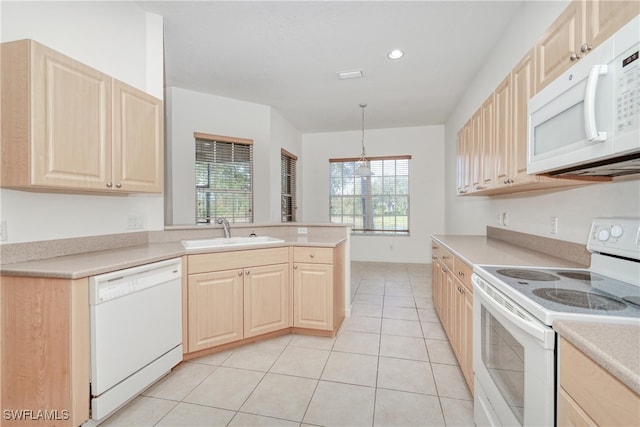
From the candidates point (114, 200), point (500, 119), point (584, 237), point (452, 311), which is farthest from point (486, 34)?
point (114, 200)

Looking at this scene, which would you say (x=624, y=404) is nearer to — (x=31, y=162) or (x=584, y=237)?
(x=584, y=237)

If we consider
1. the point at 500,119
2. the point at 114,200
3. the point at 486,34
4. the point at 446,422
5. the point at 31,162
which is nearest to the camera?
the point at 31,162

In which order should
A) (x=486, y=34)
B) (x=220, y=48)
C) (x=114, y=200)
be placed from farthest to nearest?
(x=220, y=48) → (x=486, y=34) → (x=114, y=200)

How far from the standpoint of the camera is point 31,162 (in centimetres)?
149

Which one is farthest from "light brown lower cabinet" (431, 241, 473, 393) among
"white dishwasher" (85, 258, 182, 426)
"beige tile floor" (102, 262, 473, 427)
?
"white dishwasher" (85, 258, 182, 426)

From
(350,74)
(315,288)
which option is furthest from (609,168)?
(350,74)

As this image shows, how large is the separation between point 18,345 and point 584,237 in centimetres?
317

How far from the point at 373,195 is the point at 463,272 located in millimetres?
4463

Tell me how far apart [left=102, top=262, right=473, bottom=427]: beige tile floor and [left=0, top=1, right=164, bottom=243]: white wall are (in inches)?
48.2

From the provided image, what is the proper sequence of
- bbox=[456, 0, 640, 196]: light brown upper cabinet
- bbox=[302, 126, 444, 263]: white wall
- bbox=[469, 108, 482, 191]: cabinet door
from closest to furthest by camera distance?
bbox=[456, 0, 640, 196]: light brown upper cabinet, bbox=[469, 108, 482, 191]: cabinet door, bbox=[302, 126, 444, 263]: white wall

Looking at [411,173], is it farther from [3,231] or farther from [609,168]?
[3,231]

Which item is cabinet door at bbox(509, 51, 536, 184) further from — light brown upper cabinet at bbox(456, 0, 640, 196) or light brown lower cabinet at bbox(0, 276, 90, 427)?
light brown lower cabinet at bbox(0, 276, 90, 427)

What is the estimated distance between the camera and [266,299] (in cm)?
255

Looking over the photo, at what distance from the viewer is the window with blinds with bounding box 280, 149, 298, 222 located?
5387mm
